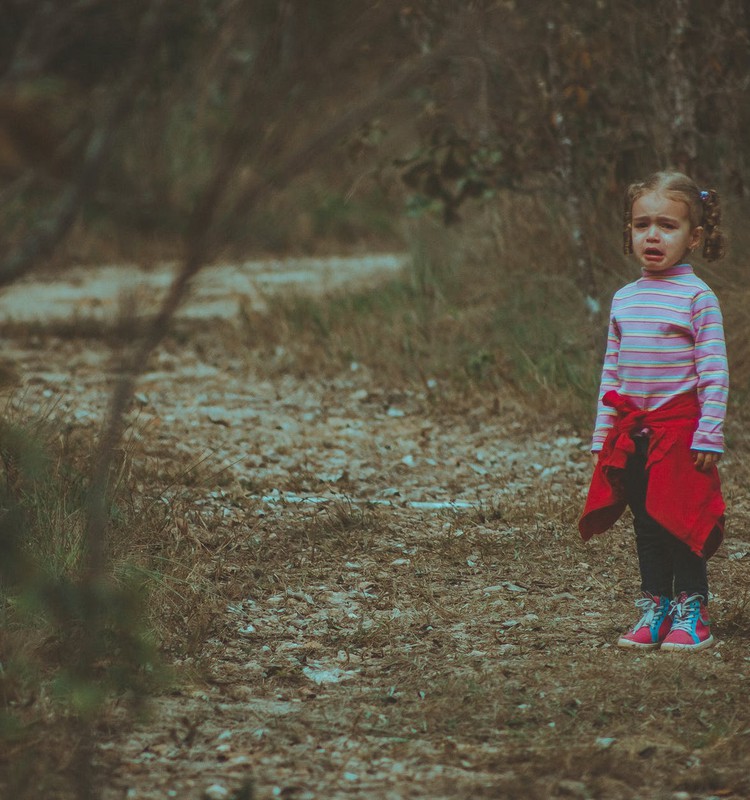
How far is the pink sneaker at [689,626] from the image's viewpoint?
3.60 metres

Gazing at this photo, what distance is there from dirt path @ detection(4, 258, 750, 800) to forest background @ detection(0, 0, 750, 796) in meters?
0.29

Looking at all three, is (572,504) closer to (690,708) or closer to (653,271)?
(653,271)

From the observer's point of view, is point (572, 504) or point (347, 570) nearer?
point (347, 570)

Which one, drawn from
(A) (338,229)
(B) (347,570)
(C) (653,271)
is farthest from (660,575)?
(A) (338,229)

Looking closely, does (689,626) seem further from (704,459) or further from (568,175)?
(568,175)

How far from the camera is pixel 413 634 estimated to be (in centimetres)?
383

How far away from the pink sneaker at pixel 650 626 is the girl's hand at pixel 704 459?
442 millimetres

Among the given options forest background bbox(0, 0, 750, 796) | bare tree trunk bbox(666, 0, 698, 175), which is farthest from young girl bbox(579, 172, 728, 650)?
bare tree trunk bbox(666, 0, 698, 175)

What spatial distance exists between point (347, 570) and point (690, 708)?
1.58 metres

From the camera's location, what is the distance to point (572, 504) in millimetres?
5125

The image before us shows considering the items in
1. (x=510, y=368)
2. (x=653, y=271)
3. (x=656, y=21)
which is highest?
(x=656, y=21)

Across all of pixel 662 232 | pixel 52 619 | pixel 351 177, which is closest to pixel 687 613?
pixel 662 232

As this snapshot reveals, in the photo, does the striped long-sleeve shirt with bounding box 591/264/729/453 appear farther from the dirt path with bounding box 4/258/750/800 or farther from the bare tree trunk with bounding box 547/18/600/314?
the bare tree trunk with bounding box 547/18/600/314

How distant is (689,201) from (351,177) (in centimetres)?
479
